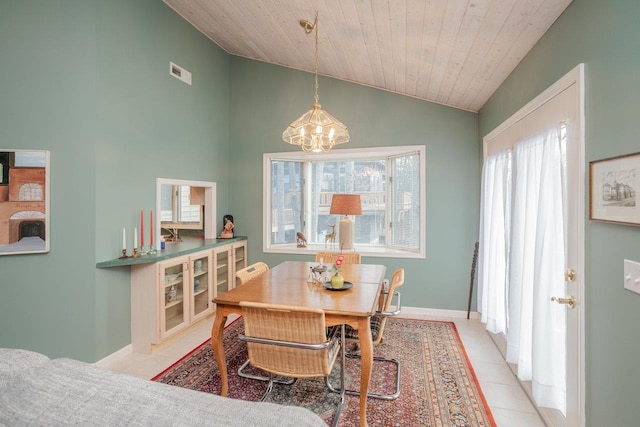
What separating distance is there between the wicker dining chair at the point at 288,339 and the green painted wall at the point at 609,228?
1319mm

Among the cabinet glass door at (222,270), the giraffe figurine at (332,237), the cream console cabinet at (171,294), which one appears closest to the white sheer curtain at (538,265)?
the giraffe figurine at (332,237)

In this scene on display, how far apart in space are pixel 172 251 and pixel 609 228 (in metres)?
3.45

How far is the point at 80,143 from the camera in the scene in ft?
8.48

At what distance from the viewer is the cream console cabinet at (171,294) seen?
2.97m

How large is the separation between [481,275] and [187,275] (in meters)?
3.21

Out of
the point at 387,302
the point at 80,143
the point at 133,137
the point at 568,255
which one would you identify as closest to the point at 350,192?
the point at 387,302

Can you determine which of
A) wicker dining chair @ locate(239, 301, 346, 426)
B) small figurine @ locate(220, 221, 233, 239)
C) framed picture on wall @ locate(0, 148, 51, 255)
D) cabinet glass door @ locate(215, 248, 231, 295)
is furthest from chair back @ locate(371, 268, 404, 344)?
framed picture on wall @ locate(0, 148, 51, 255)

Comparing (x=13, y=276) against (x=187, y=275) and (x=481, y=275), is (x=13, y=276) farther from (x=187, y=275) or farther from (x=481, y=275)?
(x=481, y=275)

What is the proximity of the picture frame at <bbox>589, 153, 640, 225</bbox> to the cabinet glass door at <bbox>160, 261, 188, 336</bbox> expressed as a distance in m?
3.31

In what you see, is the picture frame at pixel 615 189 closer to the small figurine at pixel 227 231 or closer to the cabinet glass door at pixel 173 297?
the cabinet glass door at pixel 173 297

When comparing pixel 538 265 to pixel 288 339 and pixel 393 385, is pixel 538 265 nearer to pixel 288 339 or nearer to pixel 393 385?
pixel 393 385

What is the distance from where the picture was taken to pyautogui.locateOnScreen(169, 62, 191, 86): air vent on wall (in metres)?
3.56

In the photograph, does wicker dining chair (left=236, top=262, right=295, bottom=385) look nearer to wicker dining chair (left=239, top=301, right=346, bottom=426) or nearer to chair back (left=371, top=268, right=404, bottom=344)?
wicker dining chair (left=239, top=301, right=346, bottom=426)

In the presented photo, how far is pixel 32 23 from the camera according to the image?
2375 mm
